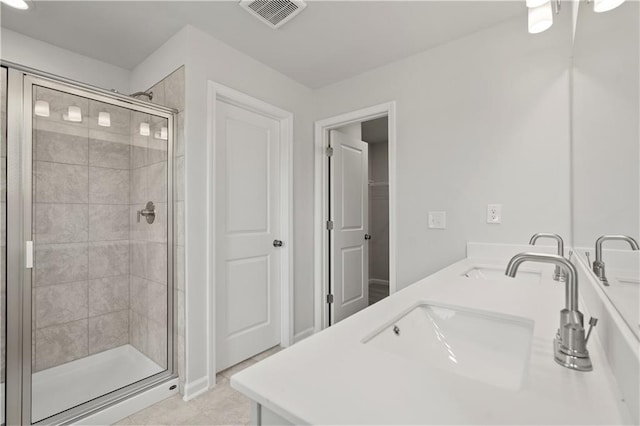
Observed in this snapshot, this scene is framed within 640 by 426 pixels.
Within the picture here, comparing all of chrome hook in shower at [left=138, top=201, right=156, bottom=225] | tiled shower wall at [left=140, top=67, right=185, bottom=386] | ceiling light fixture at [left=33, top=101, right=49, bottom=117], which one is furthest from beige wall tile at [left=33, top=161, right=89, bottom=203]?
tiled shower wall at [left=140, top=67, right=185, bottom=386]

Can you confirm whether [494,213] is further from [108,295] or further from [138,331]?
[108,295]

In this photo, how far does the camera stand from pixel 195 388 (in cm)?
186

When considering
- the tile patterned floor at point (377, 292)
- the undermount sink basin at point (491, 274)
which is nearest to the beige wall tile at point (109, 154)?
the undermount sink basin at point (491, 274)

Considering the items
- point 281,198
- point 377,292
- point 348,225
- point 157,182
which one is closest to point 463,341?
point 281,198

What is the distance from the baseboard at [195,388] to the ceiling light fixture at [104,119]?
1.76m

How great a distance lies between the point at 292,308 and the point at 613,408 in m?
2.30

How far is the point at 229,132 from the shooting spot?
2.18 metres

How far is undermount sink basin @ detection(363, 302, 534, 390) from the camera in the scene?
79 centimetres

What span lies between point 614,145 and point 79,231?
2.73 m

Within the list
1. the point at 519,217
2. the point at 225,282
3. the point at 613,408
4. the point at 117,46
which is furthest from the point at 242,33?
the point at 613,408

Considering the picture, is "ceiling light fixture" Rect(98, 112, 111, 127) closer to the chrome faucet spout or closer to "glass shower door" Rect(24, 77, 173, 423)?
"glass shower door" Rect(24, 77, 173, 423)

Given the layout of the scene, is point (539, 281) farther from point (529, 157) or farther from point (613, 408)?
point (613, 408)

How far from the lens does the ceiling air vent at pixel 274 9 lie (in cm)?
166

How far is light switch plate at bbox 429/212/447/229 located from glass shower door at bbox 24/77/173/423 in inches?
71.1
